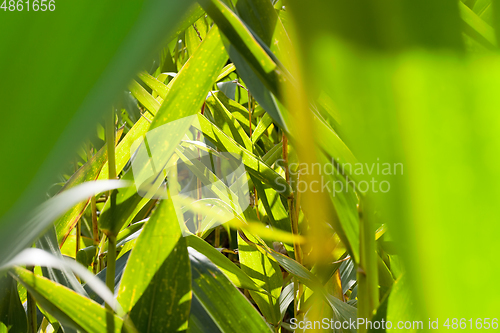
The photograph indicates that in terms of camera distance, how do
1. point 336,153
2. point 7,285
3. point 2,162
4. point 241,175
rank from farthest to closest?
1. point 241,175
2. point 7,285
3. point 336,153
4. point 2,162

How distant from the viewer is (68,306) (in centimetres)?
20

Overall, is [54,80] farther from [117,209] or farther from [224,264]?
[224,264]

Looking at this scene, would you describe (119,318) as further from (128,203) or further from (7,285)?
(7,285)

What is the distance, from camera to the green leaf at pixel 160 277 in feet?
0.70

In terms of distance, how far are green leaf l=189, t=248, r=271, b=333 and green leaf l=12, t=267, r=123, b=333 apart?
0.06 meters

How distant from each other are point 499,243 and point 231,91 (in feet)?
2.97

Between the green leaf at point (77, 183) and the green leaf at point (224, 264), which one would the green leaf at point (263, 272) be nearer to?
the green leaf at point (224, 264)

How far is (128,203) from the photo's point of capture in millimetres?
260

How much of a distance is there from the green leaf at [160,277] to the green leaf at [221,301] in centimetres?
3

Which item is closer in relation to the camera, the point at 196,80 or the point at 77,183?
the point at 196,80

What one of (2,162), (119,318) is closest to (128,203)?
(119,318)
